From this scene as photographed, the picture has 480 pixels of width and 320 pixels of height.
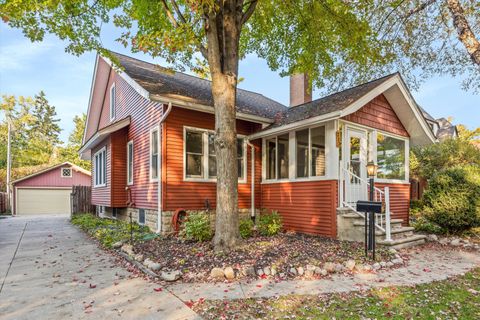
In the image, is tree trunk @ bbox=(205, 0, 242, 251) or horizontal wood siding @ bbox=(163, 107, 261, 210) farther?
horizontal wood siding @ bbox=(163, 107, 261, 210)

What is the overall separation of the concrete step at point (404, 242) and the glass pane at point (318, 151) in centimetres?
233

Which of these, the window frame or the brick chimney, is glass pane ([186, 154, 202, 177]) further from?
the brick chimney

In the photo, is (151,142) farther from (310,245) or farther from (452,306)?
(452,306)

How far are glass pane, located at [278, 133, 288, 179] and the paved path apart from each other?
4.30 metres

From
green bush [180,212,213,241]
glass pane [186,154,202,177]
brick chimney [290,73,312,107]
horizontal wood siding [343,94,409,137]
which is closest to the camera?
green bush [180,212,213,241]

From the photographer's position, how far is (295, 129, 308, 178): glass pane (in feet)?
28.4

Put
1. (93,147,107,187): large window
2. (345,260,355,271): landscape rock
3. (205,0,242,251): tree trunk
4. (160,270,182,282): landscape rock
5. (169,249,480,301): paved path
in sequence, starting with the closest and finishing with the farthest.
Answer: (169,249,480,301): paved path → (160,270,182,282): landscape rock → (345,260,355,271): landscape rock → (205,0,242,251): tree trunk → (93,147,107,187): large window

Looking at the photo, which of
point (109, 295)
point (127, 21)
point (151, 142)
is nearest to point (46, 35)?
point (127, 21)

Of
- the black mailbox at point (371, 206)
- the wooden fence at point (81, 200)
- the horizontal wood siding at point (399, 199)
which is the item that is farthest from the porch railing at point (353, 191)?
the wooden fence at point (81, 200)

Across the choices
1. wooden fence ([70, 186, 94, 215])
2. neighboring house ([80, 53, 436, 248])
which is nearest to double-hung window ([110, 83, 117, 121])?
neighboring house ([80, 53, 436, 248])

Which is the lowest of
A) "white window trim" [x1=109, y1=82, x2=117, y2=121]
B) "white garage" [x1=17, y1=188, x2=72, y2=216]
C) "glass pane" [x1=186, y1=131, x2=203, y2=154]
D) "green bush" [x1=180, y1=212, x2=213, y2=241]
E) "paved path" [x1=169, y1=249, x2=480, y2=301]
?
"white garage" [x1=17, y1=188, x2=72, y2=216]

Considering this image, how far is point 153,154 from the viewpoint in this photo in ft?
29.7

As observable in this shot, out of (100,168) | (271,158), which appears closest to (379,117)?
(271,158)

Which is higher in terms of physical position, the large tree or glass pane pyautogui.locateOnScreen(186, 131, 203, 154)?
the large tree
